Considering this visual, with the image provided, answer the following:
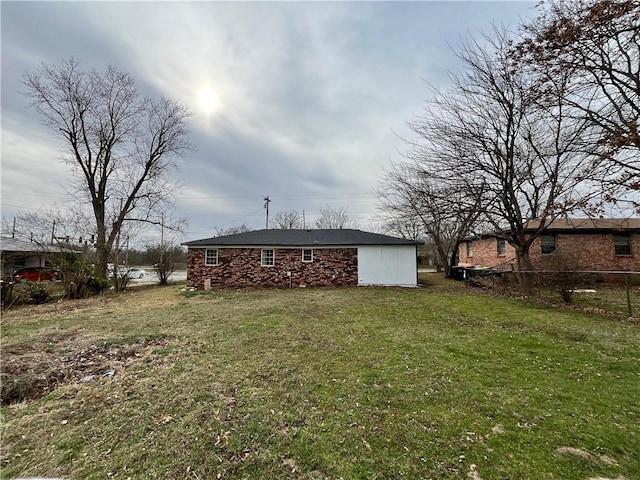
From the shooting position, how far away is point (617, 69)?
6984mm

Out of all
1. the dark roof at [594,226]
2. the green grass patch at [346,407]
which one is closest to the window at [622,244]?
the dark roof at [594,226]

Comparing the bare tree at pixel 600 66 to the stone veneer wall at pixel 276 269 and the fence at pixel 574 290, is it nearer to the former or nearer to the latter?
the fence at pixel 574 290

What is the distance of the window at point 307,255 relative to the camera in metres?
15.5

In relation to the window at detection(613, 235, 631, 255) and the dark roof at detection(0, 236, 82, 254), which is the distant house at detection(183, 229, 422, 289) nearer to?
the dark roof at detection(0, 236, 82, 254)

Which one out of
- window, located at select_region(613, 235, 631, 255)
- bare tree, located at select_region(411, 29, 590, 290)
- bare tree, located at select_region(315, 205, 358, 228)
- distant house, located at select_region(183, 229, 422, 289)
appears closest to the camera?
bare tree, located at select_region(411, 29, 590, 290)

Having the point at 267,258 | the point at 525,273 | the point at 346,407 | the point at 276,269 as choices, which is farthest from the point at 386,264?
the point at 346,407

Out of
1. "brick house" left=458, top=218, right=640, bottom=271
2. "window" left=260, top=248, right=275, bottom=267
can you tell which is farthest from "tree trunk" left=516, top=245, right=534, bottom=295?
"window" left=260, top=248, right=275, bottom=267

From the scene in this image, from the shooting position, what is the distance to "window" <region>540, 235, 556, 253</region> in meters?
15.2

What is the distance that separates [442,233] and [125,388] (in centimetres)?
2182

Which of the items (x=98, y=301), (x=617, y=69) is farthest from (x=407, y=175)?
(x=98, y=301)

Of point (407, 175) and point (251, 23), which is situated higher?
point (251, 23)

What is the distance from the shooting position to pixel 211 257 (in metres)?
15.5

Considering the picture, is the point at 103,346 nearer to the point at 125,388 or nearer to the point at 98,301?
the point at 125,388

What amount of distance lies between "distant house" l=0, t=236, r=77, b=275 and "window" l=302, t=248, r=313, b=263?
36.8 feet
